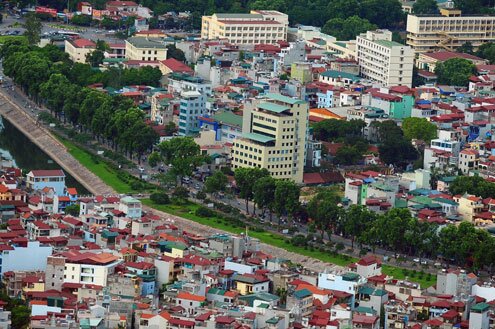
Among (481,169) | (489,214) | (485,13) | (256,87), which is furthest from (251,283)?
(485,13)

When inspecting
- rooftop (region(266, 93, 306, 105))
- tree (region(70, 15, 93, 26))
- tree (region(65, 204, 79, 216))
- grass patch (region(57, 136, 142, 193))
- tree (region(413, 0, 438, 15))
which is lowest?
tree (region(70, 15, 93, 26))

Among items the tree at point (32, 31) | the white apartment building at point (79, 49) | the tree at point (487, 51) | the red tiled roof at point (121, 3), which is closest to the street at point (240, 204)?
the white apartment building at point (79, 49)

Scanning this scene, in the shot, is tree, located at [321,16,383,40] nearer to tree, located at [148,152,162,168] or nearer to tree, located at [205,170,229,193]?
tree, located at [148,152,162,168]

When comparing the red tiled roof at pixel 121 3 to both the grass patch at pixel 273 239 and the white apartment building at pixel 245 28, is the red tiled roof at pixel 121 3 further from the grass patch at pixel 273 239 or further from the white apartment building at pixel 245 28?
the grass patch at pixel 273 239

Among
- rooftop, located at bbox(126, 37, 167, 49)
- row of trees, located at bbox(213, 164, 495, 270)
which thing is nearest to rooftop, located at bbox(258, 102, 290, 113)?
row of trees, located at bbox(213, 164, 495, 270)

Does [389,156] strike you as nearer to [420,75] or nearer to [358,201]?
[358,201]

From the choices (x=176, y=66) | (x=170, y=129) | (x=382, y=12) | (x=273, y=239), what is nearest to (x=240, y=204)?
(x=273, y=239)

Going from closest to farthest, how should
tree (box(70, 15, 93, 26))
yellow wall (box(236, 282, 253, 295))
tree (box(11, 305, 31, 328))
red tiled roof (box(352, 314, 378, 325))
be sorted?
tree (box(11, 305, 31, 328)), red tiled roof (box(352, 314, 378, 325)), yellow wall (box(236, 282, 253, 295)), tree (box(70, 15, 93, 26))
